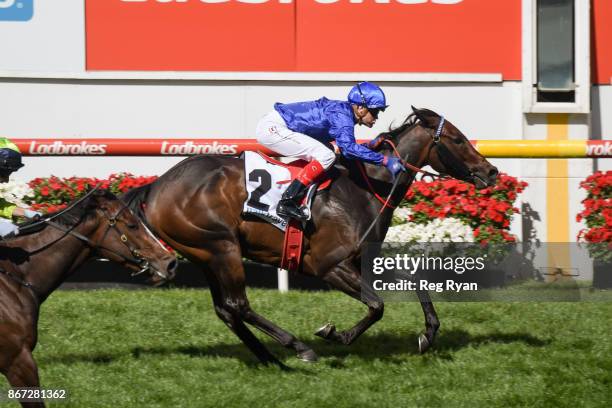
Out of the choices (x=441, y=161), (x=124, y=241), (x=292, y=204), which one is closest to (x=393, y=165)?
(x=441, y=161)

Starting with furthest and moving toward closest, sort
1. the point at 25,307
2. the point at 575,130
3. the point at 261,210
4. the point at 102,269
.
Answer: the point at 575,130 → the point at 102,269 → the point at 261,210 → the point at 25,307

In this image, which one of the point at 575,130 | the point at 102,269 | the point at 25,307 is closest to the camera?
the point at 25,307

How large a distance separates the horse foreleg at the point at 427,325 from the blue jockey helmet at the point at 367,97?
4.16 feet

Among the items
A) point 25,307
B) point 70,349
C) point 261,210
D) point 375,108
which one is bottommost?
point 70,349

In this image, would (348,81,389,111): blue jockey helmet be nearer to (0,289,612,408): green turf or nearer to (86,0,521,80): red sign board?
(0,289,612,408): green turf

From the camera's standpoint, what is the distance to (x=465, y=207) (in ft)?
29.4

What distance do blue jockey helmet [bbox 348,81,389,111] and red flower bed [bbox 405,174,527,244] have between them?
82.5 inches

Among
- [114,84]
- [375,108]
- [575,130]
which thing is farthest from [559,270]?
[114,84]

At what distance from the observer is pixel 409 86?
10922 millimetres

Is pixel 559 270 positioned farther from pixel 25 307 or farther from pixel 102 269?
pixel 25 307

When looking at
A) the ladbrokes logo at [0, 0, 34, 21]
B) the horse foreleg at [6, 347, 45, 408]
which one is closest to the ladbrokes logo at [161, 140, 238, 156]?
the ladbrokes logo at [0, 0, 34, 21]

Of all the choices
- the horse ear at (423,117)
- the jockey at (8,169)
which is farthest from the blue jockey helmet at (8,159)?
the horse ear at (423,117)

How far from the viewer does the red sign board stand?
10945 mm

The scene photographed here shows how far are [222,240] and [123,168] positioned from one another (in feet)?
14.1
